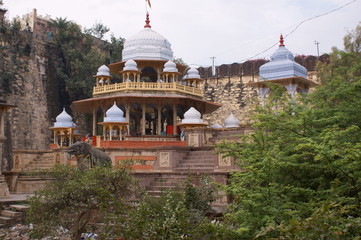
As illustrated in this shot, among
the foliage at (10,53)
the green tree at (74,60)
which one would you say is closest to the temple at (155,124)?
the green tree at (74,60)

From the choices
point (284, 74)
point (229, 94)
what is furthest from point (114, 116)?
point (229, 94)

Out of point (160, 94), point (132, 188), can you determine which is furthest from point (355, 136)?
point (160, 94)

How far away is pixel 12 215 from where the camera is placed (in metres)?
13.7

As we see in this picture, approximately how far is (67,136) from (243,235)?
68.4 feet

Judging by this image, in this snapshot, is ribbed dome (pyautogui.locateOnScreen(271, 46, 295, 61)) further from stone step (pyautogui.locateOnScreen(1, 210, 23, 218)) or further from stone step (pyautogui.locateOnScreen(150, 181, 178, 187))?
stone step (pyautogui.locateOnScreen(1, 210, 23, 218))

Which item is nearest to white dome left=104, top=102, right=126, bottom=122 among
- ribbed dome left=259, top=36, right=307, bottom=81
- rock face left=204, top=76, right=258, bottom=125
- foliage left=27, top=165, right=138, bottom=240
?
ribbed dome left=259, top=36, right=307, bottom=81

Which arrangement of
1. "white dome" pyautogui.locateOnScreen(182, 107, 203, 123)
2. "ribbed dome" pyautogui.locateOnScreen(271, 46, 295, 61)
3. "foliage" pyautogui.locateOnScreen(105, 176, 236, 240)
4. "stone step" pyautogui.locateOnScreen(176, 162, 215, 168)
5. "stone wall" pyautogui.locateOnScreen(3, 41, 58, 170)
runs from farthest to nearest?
1. "stone wall" pyautogui.locateOnScreen(3, 41, 58, 170)
2. "ribbed dome" pyautogui.locateOnScreen(271, 46, 295, 61)
3. "white dome" pyautogui.locateOnScreen(182, 107, 203, 123)
4. "stone step" pyautogui.locateOnScreen(176, 162, 215, 168)
5. "foliage" pyautogui.locateOnScreen(105, 176, 236, 240)

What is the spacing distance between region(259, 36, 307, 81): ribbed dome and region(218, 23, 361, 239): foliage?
45.3 feet

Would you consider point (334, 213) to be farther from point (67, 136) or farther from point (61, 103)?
point (61, 103)

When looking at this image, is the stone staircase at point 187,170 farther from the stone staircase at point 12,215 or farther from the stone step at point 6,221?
the stone step at point 6,221

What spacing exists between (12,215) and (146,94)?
496 inches

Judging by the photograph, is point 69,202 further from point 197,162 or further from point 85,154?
point 197,162

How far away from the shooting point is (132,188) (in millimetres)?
10977

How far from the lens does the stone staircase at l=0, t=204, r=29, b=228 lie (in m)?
13.4
